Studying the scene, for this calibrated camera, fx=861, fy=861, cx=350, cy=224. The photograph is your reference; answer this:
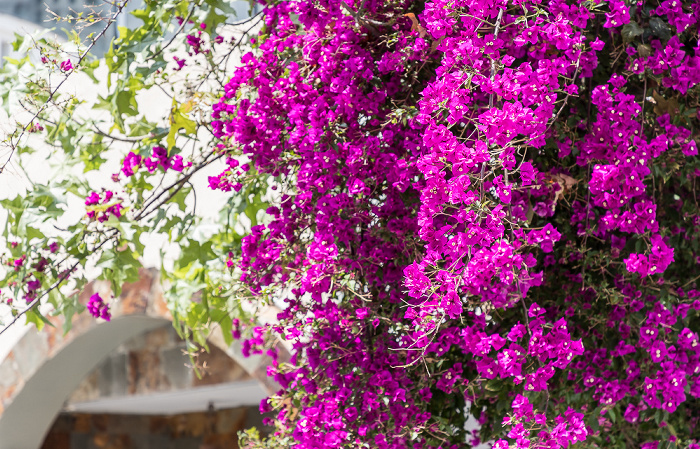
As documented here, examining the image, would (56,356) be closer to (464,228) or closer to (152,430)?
(464,228)

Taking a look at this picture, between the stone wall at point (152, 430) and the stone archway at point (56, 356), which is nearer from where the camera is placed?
the stone archway at point (56, 356)

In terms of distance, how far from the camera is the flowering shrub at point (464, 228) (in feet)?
4.02

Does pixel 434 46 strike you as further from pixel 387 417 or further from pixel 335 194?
pixel 387 417

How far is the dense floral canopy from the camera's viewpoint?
47.8 inches

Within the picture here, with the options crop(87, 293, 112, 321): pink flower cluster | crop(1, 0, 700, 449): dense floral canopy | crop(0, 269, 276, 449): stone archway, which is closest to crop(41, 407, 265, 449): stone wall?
crop(0, 269, 276, 449): stone archway

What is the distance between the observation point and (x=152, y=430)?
6.31 m

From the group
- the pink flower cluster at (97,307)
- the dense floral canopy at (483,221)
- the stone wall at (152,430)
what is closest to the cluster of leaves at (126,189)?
the pink flower cluster at (97,307)

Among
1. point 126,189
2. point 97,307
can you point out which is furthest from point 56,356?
point 126,189

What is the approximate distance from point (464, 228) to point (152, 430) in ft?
18.4

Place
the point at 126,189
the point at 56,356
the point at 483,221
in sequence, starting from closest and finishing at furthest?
the point at 483,221 < the point at 126,189 < the point at 56,356

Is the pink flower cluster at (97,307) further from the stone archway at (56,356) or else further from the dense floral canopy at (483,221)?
the stone archway at (56,356)

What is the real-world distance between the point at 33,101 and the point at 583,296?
1.11m

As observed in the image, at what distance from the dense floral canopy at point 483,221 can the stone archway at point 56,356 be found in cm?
166

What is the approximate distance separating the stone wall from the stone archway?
6.92ft
